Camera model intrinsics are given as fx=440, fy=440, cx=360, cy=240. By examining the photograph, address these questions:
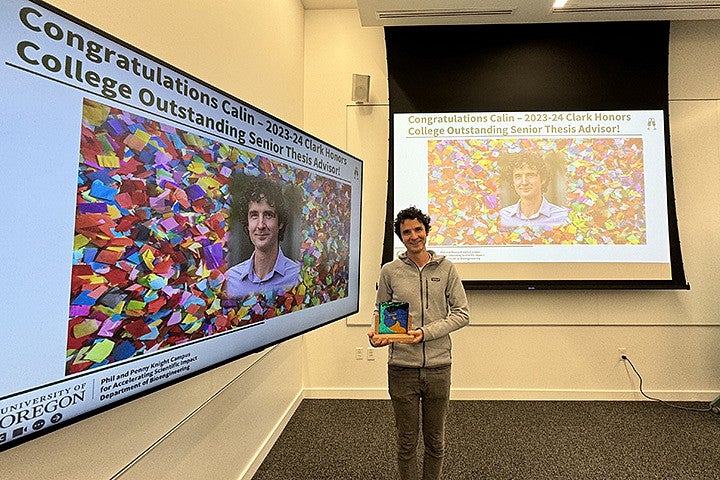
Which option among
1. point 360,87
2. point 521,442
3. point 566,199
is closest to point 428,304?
point 521,442

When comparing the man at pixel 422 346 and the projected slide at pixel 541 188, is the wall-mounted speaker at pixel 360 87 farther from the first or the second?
the man at pixel 422 346

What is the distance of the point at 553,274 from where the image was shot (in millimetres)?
3789

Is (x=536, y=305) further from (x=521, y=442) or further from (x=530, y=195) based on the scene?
(x=521, y=442)

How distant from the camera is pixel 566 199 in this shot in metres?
3.79

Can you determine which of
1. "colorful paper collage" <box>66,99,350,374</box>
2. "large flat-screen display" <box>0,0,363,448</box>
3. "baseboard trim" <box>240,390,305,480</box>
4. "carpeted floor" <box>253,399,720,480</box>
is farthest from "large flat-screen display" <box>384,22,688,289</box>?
"colorful paper collage" <box>66,99,350,374</box>

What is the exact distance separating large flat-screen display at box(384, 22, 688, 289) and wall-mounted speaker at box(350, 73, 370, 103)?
251 millimetres

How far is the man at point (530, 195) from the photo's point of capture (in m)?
3.79

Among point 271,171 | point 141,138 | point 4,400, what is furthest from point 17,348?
point 271,171

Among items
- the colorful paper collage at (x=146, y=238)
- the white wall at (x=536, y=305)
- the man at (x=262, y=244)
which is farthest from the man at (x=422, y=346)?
the white wall at (x=536, y=305)

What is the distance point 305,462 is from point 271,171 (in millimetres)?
1937

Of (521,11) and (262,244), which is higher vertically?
(521,11)

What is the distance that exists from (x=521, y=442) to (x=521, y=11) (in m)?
3.29

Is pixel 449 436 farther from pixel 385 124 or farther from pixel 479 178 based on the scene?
pixel 385 124

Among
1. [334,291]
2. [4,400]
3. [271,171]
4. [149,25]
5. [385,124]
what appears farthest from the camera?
[385,124]
